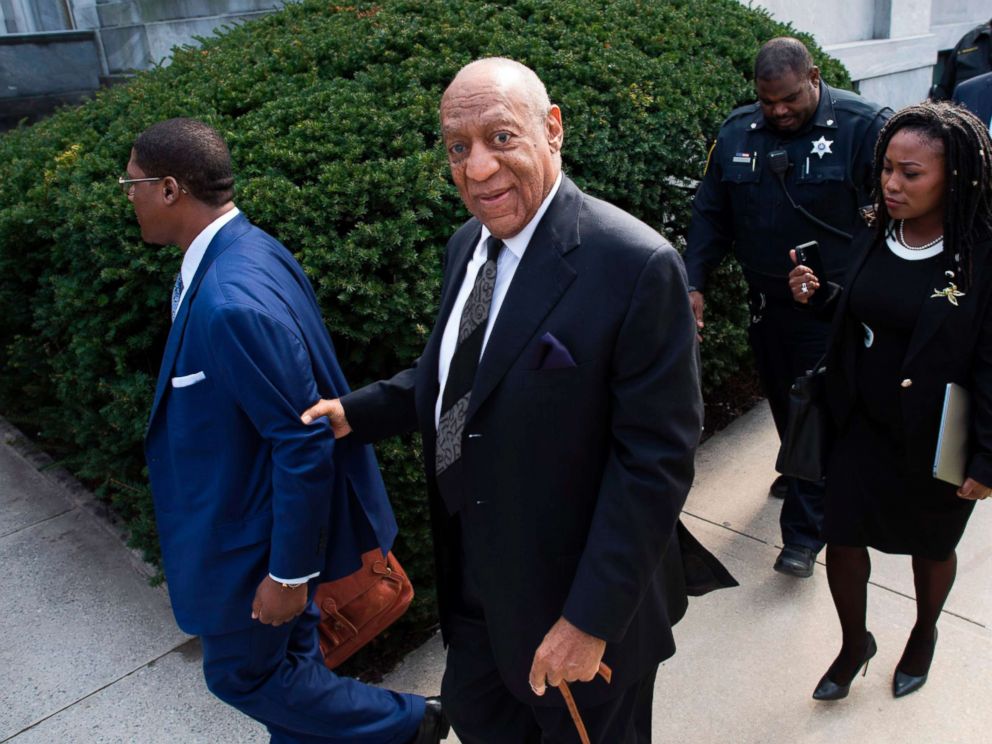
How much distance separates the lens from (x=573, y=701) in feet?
6.84

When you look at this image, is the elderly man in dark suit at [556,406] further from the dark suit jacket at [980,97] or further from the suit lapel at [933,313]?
the dark suit jacket at [980,97]

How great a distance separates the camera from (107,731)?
131 inches

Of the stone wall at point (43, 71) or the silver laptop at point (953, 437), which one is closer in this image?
the silver laptop at point (953, 437)

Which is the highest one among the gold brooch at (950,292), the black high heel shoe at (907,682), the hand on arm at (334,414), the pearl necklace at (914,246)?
the pearl necklace at (914,246)

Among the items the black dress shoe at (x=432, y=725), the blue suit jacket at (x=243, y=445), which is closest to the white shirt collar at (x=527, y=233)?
the blue suit jacket at (x=243, y=445)

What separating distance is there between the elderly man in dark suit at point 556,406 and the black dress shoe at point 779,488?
256cm

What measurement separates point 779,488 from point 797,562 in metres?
0.69

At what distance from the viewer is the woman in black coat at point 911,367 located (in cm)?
275

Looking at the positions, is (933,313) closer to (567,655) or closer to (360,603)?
(567,655)

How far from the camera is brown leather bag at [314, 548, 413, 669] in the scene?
2.85 m

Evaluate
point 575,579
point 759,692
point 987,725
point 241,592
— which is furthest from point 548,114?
point 987,725

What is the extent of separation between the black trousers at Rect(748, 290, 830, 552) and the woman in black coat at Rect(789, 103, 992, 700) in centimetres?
73

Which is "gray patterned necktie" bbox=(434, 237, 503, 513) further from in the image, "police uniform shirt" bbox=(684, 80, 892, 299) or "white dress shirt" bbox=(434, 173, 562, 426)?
"police uniform shirt" bbox=(684, 80, 892, 299)

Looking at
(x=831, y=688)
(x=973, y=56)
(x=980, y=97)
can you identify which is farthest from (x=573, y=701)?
(x=973, y=56)
